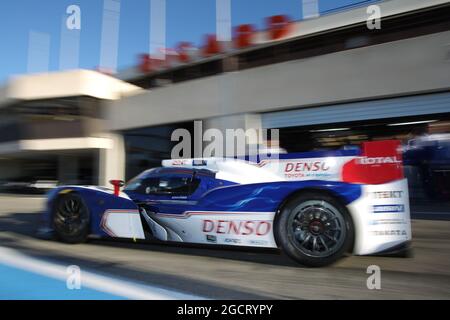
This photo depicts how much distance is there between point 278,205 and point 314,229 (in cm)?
47

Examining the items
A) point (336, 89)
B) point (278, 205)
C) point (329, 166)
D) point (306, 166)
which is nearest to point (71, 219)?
point (278, 205)

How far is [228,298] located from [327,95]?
8.86 meters

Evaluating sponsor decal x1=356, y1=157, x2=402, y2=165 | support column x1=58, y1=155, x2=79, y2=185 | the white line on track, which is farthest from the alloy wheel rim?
support column x1=58, y1=155, x2=79, y2=185

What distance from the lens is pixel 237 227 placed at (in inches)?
188

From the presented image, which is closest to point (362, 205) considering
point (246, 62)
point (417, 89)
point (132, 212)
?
point (132, 212)

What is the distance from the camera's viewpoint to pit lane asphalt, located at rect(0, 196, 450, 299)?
11.9ft

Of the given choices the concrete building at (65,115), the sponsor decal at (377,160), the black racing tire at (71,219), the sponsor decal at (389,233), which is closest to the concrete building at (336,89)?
the concrete building at (65,115)

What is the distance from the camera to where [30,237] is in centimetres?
686

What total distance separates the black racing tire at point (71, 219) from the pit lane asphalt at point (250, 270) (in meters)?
0.15

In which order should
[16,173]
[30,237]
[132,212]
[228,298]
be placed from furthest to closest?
[16,173]
[30,237]
[132,212]
[228,298]

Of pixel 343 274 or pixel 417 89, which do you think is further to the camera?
pixel 417 89

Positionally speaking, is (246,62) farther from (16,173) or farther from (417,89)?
(16,173)

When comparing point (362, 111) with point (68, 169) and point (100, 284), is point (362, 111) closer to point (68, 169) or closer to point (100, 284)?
point (100, 284)
